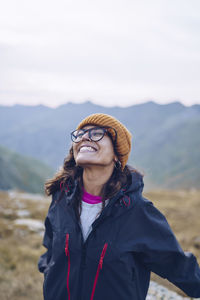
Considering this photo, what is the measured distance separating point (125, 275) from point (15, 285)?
172 inches

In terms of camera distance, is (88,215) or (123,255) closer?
(123,255)

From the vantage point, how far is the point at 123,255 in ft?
8.71

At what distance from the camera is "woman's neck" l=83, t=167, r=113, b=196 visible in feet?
9.75

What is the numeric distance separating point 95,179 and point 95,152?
0.32 meters

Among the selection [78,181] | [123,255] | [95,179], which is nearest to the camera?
[123,255]

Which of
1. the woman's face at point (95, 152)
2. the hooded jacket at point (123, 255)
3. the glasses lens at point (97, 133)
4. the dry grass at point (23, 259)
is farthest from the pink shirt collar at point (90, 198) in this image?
the dry grass at point (23, 259)

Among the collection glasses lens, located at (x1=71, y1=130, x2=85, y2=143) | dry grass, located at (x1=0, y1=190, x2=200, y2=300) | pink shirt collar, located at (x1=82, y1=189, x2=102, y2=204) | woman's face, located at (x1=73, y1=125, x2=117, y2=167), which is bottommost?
dry grass, located at (x1=0, y1=190, x2=200, y2=300)

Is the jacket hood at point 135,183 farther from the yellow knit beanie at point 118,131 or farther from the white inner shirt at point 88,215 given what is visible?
the white inner shirt at point 88,215

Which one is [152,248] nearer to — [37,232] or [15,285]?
[15,285]

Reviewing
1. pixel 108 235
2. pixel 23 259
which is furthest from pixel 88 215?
pixel 23 259

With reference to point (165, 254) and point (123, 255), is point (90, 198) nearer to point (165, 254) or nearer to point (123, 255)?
point (123, 255)

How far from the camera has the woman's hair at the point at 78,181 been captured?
2959 millimetres

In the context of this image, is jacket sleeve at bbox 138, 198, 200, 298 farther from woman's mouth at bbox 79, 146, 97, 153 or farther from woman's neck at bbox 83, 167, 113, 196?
woman's mouth at bbox 79, 146, 97, 153

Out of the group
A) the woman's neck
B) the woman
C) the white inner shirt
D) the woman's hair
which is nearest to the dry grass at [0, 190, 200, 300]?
the woman
